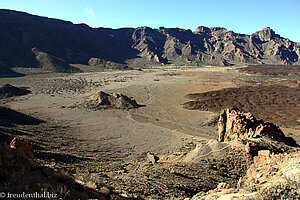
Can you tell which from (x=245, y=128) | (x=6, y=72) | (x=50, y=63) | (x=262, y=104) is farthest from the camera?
(x=50, y=63)

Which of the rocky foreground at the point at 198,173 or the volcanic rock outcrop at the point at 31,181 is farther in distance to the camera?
the rocky foreground at the point at 198,173

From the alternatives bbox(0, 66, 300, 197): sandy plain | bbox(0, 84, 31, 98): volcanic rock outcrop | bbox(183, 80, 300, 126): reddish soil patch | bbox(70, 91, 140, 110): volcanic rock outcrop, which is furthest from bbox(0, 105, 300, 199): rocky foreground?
bbox(0, 84, 31, 98): volcanic rock outcrop

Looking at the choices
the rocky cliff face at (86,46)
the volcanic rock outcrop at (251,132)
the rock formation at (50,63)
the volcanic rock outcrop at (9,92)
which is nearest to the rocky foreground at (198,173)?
the volcanic rock outcrop at (251,132)

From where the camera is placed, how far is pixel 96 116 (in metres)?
32.8

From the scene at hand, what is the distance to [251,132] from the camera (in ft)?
60.1

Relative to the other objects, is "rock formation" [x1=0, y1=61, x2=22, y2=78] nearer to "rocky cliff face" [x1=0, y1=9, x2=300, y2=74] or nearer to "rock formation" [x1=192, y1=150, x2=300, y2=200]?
"rocky cliff face" [x1=0, y1=9, x2=300, y2=74]

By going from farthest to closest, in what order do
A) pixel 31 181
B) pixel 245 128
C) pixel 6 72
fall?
pixel 6 72 → pixel 245 128 → pixel 31 181

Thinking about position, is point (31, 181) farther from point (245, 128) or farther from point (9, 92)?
point (9, 92)

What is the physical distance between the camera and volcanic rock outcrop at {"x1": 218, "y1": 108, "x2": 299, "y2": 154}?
15.6 meters

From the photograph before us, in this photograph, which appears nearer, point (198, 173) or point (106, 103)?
point (198, 173)

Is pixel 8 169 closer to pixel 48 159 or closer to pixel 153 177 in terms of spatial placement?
pixel 153 177

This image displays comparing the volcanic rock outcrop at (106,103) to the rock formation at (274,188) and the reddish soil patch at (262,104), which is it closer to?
the reddish soil patch at (262,104)

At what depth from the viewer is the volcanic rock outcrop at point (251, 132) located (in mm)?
15648

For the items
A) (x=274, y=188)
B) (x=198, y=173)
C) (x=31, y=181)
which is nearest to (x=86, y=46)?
(x=198, y=173)
